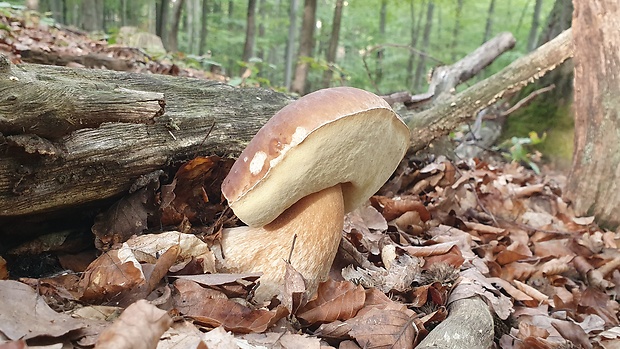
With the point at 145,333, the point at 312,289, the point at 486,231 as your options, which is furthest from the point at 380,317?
the point at 486,231

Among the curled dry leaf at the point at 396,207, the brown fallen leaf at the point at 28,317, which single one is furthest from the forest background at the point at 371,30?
the brown fallen leaf at the point at 28,317

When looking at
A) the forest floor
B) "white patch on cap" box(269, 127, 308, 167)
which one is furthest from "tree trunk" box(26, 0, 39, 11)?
"white patch on cap" box(269, 127, 308, 167)

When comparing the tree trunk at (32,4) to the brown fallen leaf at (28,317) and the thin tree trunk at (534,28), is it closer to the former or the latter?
the brown fallen leaf at (28,317)

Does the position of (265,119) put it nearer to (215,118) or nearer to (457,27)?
(215,118)

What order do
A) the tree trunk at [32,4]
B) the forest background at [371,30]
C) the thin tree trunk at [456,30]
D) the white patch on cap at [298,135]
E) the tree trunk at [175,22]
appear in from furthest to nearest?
the thin tree trunk at [456,30] < the forest background at [371,30] < the tree trunk at [32,4] < the tree trunk at [175,22] < the white patch on cap at [298,135]

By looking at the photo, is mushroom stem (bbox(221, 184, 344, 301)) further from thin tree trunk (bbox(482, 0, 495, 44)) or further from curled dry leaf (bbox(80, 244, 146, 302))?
thin tree trunk (bbox(482, 0, 495, 44))
